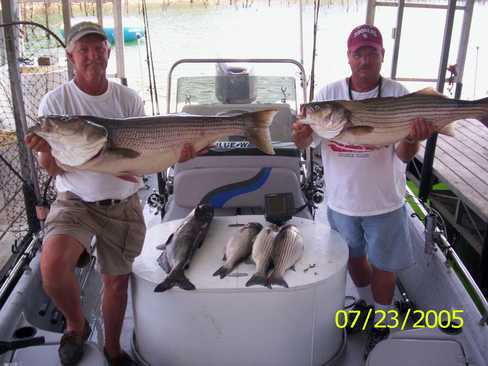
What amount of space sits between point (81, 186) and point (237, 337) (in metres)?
1.17

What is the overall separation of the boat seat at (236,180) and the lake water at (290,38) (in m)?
7.14

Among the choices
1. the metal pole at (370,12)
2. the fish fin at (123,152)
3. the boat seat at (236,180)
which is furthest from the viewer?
the metal pole at (370,12)

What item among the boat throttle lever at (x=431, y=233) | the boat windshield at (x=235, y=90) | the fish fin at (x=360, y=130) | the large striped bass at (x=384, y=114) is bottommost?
the boat throttle lever at (x=431, y=233)

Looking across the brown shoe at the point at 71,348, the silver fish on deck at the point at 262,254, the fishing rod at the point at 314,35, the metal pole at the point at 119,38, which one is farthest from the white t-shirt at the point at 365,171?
the metal pole at the point at 119,38

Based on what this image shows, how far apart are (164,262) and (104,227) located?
1.29 ft

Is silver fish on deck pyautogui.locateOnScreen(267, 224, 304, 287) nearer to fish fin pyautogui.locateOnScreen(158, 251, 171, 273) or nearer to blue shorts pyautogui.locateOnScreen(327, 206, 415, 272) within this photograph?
blue shorts pyautogui.locateOnScreen(327, 206, 415, 272)

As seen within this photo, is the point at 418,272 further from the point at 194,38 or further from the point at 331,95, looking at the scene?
the point at 194,38

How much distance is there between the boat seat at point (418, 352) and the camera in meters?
2.52

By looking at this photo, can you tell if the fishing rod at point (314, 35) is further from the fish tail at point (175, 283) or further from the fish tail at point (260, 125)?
the fish tail at point (175, 283)

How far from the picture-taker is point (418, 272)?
3.78 metres

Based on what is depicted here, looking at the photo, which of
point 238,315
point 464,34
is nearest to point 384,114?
point 238,315

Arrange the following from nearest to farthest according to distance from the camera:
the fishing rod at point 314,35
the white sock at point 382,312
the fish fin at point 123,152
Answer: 1. the fish fin at point 123,152
2. the white sock at point 382,312
3. the fishing rod at point 314,35

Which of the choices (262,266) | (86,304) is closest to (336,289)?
(262,266)


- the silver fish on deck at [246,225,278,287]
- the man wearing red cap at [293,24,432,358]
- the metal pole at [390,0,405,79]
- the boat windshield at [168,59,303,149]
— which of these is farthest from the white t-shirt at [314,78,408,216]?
the metal pole at [390,0,405,79]
